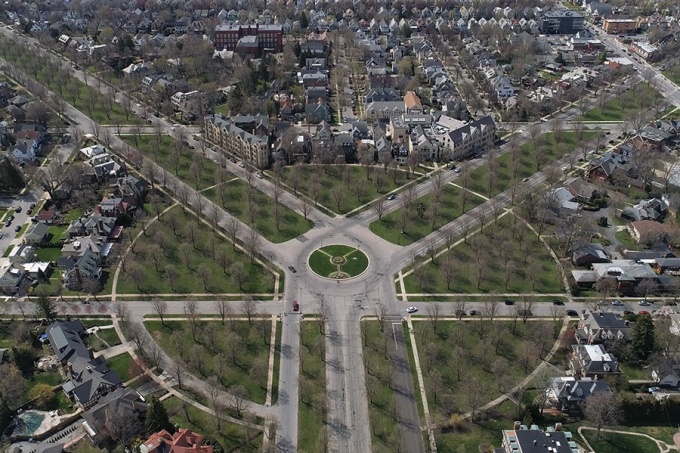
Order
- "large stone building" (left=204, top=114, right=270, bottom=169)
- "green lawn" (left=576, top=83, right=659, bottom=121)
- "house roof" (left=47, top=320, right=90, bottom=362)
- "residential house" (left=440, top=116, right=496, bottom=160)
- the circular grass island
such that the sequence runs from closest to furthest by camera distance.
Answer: "house roof" (left=47, top=320, right=90, bottom=362)
the circular grass island
"large stone building" (left=204, top=114, right=270, bottom=169)
"residential house" (left=440, top=116, right=496, bottom=160)
"green lawn" (left=576, top=83, right=659, bottom=121)

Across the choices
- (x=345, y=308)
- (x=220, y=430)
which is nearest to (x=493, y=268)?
(x=345, y=308)

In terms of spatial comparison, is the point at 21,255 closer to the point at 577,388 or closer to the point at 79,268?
the point at 79,268

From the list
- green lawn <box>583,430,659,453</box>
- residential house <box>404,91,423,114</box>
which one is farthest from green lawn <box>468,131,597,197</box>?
green lawn <box>583,430,659,453</box>

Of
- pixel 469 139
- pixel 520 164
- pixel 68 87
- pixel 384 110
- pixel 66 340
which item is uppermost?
pixel 469 139

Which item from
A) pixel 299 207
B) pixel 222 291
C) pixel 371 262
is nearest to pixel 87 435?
pixel 222 291

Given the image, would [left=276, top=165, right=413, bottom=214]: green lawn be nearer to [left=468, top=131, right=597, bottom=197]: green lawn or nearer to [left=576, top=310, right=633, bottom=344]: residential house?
[left=468, top=131, right=597, bottom=197]: green lawn

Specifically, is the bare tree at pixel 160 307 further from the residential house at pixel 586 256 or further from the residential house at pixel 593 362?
the residential house at pixel 586 256
